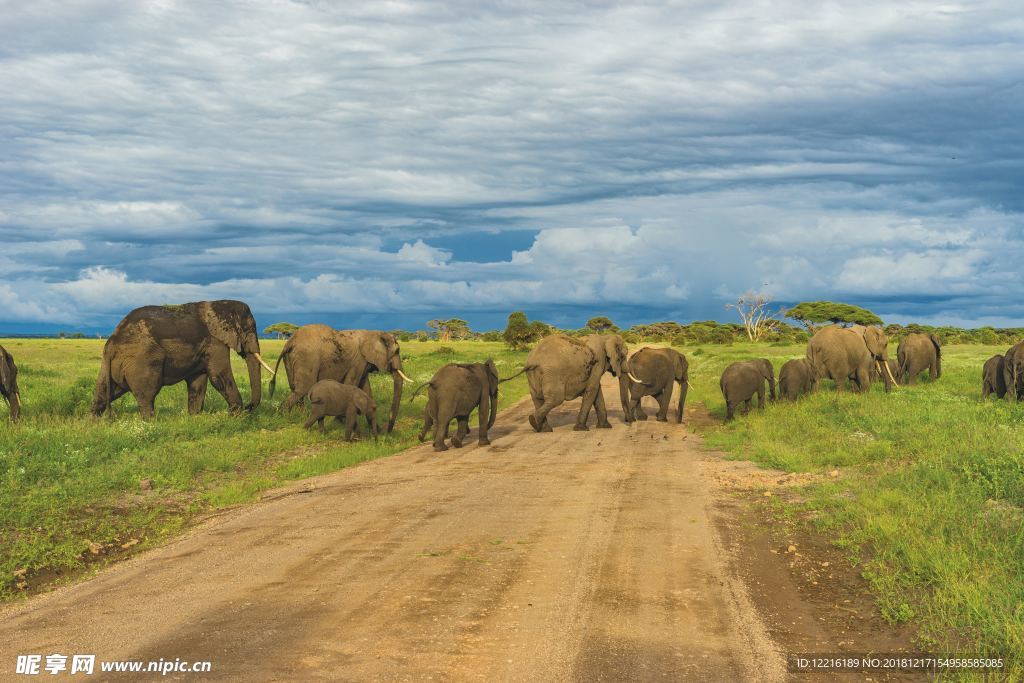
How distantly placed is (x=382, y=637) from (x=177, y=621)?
186 centimetres

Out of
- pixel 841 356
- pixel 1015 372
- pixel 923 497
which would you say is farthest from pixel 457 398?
pixel 1015 372

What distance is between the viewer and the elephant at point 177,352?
747 inches

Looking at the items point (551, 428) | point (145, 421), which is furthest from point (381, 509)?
point (551, 428)

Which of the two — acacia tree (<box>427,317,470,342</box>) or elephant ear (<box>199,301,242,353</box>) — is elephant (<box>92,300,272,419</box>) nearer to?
elephant ear (<box>199,301,242,353</box>)

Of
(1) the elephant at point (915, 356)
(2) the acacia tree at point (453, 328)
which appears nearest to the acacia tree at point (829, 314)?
(2) the acacia tree at point (453, 328)

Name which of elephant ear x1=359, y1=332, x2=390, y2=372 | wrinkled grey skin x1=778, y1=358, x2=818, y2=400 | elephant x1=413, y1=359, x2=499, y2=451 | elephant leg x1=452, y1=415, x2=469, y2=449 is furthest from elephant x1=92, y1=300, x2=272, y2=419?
wrinkled grey skin x1=778, y1=358, x2=818, y2=400

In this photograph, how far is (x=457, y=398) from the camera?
57.9ft

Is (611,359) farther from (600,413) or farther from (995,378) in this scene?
(995,378)

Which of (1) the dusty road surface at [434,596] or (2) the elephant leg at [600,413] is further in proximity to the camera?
(2) the elephant leg at [600,413]

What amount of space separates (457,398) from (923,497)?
9278 mm

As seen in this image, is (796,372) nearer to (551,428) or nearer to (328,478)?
(551,428)

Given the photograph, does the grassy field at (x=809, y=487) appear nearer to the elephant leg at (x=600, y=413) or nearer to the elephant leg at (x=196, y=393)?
the elephant leg at (x=196, y=393)

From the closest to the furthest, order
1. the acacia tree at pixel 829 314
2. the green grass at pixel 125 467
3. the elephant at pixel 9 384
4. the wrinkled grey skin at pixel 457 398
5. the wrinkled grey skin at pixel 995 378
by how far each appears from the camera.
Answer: the green grass at pixel 125 467 < the elephant at pixel 9 384 < the wrinkled grey skin at pixel 457 398 < the wrinkled grey skin at pixel 995 378 < the acacia tree at pixel 829 314

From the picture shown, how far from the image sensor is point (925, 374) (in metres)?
34.0
